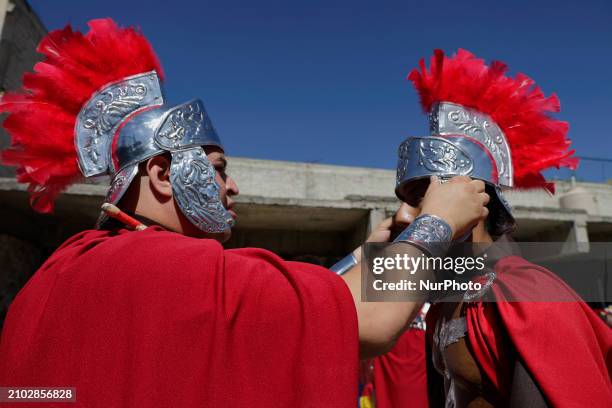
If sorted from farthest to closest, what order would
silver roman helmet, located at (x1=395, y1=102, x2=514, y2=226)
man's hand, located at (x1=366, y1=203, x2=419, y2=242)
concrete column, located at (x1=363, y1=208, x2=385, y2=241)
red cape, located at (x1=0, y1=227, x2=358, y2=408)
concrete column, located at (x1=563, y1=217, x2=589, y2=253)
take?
concrete column, located at (x1=563, y1=217, x2=589, y2=253) → concrete column, located at (x1=363, y1=208, x2=385, y2=241) → man's hand, located at (x1=366, y1=203, x2=419, y2=242) → silver roman helmet, located at (x1=395, y1=102, x2=514, y2=226) → red cape, located at (x1=0, y1=227, x2=358, y2=408)

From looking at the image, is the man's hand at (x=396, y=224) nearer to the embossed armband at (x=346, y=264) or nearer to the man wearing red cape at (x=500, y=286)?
the man wearing red cape at (x=500, y=286)

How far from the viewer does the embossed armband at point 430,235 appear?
3.63 ft

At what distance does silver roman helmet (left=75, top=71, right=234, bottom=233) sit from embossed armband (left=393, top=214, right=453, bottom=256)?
0.74 m

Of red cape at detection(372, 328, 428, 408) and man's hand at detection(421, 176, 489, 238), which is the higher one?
man's hand at detection(421, 176, 489, 238)

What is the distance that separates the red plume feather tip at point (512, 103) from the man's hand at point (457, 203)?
104 centimetres

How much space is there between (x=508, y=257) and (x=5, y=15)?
1017cm

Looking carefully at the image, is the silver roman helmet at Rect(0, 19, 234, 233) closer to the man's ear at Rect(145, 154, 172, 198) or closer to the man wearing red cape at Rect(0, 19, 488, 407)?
the man's ear at Rect(145, 154, 172, 198)

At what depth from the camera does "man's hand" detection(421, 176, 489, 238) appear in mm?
1194

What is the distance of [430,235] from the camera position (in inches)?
44.1

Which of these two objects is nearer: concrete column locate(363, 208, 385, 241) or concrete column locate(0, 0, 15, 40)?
concrete column locate(363, 208, 385, 241)

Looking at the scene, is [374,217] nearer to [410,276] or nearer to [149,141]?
[149,141]

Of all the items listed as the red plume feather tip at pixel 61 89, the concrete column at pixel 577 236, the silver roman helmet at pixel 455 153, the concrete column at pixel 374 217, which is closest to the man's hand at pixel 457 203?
the silver roman helmet at pixel 455 153

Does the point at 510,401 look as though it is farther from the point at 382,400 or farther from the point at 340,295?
the point at 382,400
